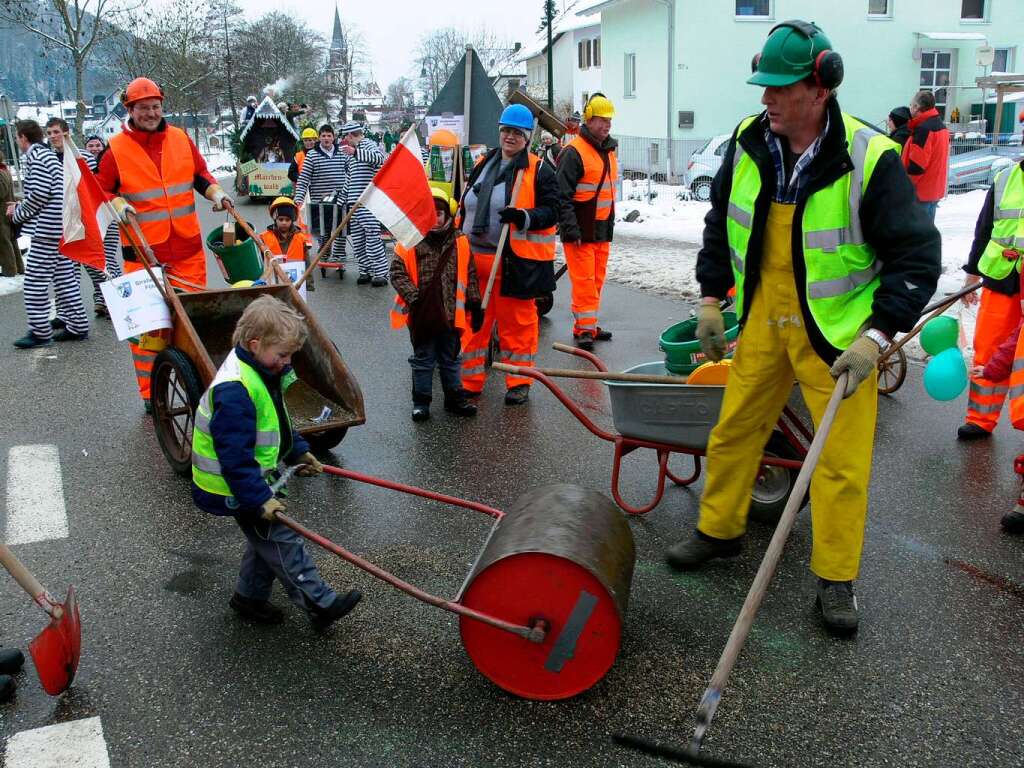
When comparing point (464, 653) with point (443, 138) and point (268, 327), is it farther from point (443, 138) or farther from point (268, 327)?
point (443, 138)

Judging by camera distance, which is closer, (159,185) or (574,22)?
(159,185)

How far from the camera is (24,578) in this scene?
9.93 feet

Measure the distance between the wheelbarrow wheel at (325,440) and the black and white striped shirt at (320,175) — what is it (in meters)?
7.10

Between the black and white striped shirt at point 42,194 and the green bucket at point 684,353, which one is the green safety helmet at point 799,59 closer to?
the green bucket at point 684,353

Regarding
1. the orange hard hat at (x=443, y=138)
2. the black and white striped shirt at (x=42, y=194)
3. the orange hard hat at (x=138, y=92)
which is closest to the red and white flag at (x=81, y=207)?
the orange hard hat at (x=138, y=92)

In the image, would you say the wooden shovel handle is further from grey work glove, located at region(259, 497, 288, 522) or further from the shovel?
grey work glove, located at region(259, 497, 288, 522)

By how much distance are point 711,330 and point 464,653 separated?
5.31 ft

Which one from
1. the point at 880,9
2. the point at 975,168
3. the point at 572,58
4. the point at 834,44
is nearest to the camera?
the point at 975,168

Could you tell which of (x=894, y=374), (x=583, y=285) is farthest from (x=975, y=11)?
(x=894, y=374)

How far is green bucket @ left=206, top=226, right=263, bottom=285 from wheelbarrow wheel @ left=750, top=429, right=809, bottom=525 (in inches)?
158

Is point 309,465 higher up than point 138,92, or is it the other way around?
point 138,92

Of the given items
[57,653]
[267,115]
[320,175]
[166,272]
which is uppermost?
[267,115]

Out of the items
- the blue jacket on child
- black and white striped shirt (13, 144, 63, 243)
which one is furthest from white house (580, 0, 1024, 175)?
the blue jacket on child

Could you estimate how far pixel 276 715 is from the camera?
3041mm
